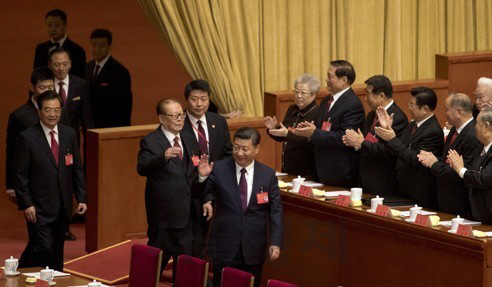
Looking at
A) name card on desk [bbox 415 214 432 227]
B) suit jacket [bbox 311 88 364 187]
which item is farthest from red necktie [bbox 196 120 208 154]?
name card on desk [bbox 415 214 432 227]

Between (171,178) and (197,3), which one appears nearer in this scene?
(171,178)

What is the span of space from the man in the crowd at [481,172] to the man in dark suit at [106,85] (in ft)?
12.4

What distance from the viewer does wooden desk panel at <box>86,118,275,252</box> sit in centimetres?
962

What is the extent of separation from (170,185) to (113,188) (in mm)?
1695

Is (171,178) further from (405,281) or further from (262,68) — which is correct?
(262,68)

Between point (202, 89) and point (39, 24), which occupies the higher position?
point (39, 24)

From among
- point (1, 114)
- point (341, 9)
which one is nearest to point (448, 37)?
point (341, 9)

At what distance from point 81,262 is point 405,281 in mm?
2799

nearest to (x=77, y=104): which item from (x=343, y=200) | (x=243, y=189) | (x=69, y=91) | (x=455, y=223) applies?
(x=69, y=91)

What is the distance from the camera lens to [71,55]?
10.8 metres

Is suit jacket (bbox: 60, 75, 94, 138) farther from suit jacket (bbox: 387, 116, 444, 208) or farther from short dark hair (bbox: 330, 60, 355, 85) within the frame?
suit jacket (bbox: 387, 116, 444, 208)

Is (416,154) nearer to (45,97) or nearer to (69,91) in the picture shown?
(45,97)

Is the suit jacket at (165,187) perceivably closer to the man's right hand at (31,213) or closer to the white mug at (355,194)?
the man's right hand at (31,213)

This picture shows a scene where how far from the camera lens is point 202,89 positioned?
27.3ft
